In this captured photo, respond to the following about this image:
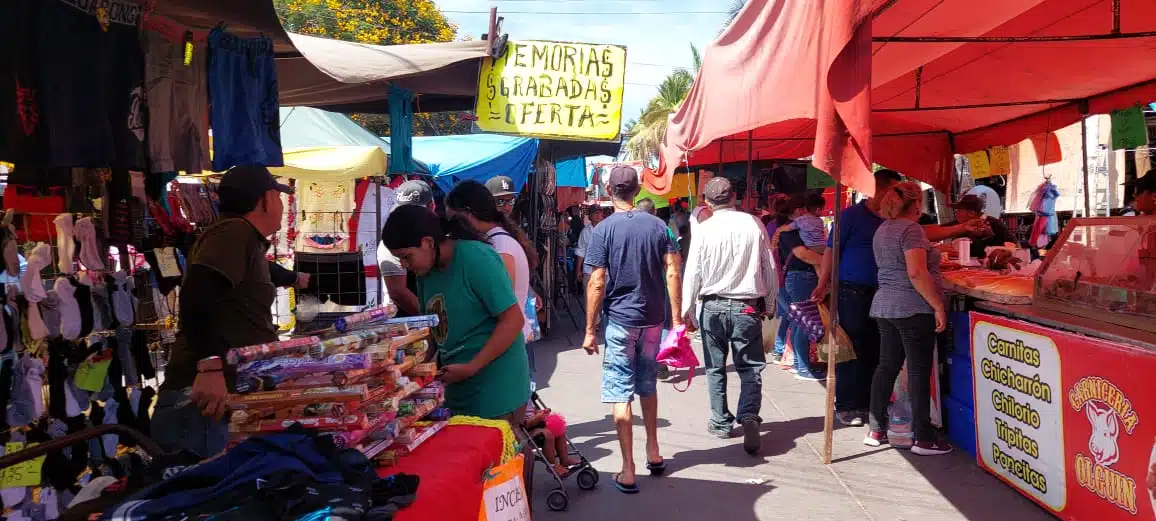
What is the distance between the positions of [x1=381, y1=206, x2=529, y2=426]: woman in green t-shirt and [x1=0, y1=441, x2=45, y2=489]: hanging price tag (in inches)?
77.4

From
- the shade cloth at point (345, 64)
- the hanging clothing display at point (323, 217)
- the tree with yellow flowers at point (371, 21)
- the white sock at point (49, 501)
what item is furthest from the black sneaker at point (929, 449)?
the tree with yellow flowers at point (371, 21)

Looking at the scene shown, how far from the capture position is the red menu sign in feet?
12.6

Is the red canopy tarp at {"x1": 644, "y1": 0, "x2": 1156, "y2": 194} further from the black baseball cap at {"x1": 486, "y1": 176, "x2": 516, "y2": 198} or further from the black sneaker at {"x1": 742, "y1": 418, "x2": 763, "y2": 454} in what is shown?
the black sneaker at {"x1": 742, "y1": 418, "x2": 763, "y2": 454}

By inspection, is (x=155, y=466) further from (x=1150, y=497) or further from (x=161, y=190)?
(x=1150, y=497)

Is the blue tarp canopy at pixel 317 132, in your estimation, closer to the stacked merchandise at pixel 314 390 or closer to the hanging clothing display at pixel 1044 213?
the stacked merchandise at pixel 314 390

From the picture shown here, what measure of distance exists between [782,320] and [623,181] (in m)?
5.18

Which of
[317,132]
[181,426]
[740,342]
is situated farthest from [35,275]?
[317,132]

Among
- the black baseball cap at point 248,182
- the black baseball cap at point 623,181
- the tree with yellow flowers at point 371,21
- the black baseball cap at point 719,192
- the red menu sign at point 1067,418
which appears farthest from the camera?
the tree with yellow flowers at point 371,21

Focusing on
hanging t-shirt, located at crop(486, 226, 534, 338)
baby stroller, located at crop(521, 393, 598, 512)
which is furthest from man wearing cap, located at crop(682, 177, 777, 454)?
hanging t-shirt, located at crop(486, 226, 534, 338)

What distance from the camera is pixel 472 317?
3.41m

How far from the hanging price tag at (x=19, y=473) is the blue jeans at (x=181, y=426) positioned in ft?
2.83

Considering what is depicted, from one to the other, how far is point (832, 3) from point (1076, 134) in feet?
45.7

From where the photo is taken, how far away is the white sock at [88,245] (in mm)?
4148

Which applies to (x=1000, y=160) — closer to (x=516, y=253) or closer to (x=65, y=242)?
(x=516, y=253)
